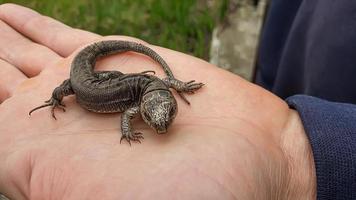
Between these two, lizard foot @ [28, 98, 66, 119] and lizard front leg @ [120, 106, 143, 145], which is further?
lizard foot @ [28, 98, 66, 119]

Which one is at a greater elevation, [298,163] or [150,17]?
[298,163]

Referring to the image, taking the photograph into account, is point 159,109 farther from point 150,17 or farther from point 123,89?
point 150,17

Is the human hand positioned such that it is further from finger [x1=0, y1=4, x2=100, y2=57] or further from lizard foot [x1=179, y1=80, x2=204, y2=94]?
finger [x1=0, y1=4, x2=100, y2=57]

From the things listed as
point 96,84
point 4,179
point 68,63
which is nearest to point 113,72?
point 96,84

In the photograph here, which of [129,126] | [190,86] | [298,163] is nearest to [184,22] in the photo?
[190,86]

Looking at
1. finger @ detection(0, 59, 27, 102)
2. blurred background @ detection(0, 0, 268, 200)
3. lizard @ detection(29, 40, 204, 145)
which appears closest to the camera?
lizard @ detection(29, 40, 204, 145)

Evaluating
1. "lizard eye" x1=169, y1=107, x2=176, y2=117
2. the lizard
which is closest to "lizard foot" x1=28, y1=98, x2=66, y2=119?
the lizard

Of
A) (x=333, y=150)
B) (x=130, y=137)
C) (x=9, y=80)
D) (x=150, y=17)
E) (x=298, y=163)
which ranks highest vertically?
(x=333, y=150)
